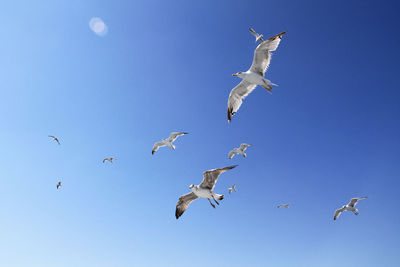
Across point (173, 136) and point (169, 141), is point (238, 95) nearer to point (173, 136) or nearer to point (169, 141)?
point (173, 136)

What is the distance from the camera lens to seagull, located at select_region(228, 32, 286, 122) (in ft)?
56.1

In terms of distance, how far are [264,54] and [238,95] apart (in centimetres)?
393

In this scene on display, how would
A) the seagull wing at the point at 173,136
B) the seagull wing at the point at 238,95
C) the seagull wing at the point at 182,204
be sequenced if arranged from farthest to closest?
the seagull wing at the point at 173,136 < the seagull wing at the point at 238,95 < the seagull wing at the point at 182,204

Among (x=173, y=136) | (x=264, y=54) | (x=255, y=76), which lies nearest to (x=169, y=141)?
(x=173, y=136)

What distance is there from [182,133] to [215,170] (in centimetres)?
1161

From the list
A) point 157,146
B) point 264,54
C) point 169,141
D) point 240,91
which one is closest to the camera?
point 264,54

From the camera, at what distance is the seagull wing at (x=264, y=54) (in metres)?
16.8

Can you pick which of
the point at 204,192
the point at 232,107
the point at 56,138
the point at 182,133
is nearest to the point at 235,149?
the point at 182,133

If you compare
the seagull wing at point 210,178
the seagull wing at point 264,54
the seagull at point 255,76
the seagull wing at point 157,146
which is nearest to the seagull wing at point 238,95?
the seagull at point 255,76

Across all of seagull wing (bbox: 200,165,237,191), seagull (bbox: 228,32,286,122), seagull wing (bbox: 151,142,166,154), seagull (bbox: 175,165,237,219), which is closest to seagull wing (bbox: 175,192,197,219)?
seagull (bbox: 175,165,237,219)

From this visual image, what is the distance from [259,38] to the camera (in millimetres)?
25312

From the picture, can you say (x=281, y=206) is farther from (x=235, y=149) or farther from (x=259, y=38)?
(x=259, y=38)

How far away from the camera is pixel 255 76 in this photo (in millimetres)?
18469

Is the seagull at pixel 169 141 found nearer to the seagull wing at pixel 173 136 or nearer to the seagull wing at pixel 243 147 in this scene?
the seagull wing at pixel 173 136
